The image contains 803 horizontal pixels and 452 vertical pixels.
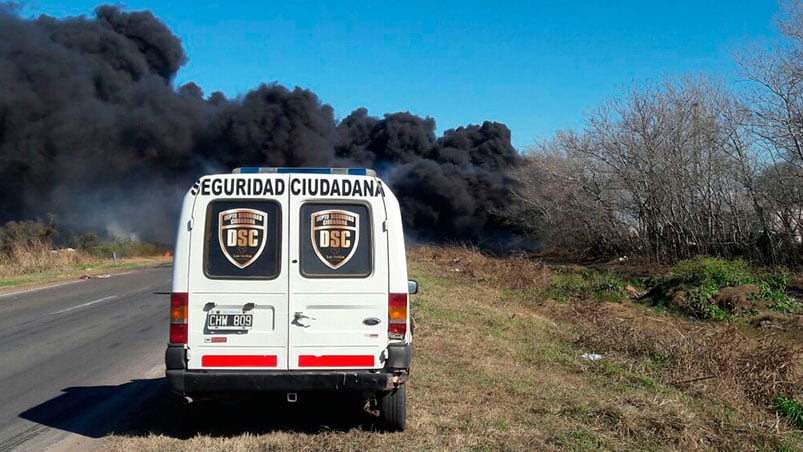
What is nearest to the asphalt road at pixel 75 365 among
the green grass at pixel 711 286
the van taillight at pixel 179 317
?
the van taillight at pixel 179 317

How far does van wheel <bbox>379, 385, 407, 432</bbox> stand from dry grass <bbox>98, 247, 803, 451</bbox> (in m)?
0.10

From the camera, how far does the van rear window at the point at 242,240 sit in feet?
16.8

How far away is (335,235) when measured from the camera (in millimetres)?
5211

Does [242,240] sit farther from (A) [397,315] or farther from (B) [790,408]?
(B) [790,408]

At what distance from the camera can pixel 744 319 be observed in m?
14.4

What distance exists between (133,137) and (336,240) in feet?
98.7

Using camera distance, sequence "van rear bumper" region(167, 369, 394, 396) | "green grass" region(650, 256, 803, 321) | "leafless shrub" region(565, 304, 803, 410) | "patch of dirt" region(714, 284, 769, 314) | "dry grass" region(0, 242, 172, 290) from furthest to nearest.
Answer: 1. "dry grass" region(0, 242, 172, 290)
2. "green grass" region(650, 256, 803, 321)
3. "patch of dirt" region(714, 284, 769, 314)
4. "leafless shrub" region(565, 304, 803, 410)
5. "van rear bumper" region(167, 369, 394, 396)

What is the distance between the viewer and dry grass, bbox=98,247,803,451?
5.23 meters

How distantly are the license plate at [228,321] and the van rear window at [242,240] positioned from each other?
26 cm

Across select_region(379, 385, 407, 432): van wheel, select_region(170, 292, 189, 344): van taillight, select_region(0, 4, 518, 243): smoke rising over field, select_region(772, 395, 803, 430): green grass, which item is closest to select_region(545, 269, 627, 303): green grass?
select_region(772, 395, 803, 430): green grass

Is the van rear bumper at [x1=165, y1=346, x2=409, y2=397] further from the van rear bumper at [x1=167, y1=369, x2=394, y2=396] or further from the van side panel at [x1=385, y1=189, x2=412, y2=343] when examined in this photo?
the van side panel at [x1=385, y1=189, x2=412, y2=343]

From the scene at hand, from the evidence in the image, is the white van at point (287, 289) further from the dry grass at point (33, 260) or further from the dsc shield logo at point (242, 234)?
the dry grass at point (33, 260)

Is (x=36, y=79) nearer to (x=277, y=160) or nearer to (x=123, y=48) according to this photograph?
(x=123, y=48)

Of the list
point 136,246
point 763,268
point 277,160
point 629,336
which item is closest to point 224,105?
point 277,160
